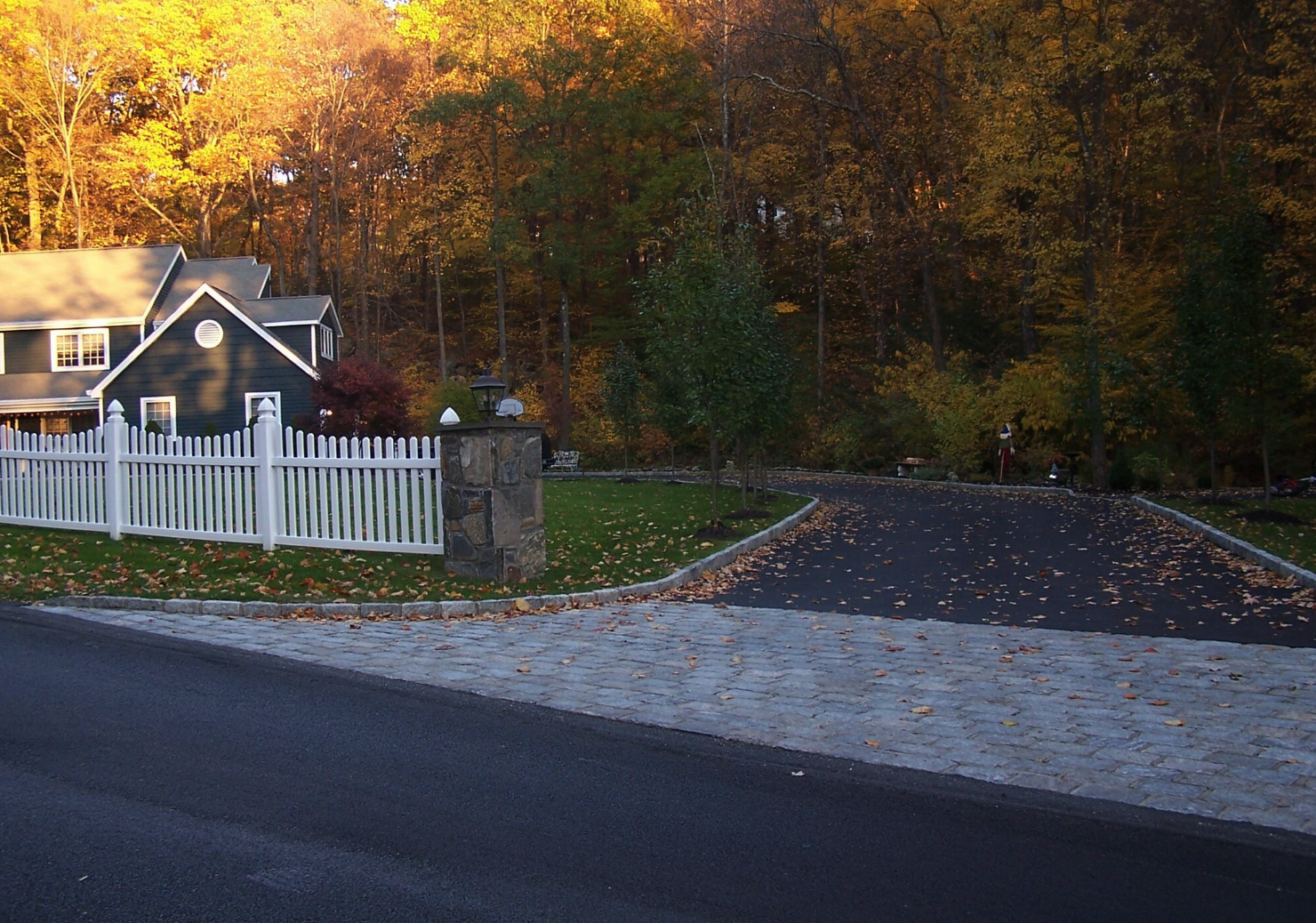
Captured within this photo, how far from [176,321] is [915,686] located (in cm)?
3008

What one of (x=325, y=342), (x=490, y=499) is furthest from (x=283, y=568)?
(x=325, y=342)

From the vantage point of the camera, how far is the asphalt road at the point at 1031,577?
972 cm

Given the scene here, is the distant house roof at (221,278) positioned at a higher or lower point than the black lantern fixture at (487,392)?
higher

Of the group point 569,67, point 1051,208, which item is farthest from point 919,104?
point 569,67

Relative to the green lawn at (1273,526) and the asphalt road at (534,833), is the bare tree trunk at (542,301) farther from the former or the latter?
the asphalt road at (534,833)

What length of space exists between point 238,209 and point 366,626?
43182 millimetres

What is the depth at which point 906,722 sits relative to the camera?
621 centimetres

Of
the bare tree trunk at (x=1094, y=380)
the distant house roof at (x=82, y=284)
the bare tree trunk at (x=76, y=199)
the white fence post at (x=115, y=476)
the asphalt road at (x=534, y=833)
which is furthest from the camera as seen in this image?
the bare tree trunk at (x=76, y=199)

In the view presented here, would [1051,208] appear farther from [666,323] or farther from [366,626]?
[366,626]

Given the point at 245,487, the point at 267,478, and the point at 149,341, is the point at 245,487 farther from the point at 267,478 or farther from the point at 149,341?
the point at 149,341

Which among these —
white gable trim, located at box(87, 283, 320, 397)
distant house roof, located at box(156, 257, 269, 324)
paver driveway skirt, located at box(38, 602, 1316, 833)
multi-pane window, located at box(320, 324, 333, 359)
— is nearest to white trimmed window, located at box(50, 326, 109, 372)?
distant house roof, located at box(156, 257, 269, 324)

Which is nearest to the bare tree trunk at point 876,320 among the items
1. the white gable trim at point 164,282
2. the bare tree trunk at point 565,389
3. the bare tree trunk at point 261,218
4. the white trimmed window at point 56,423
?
the bare tree trunk at point 565,389

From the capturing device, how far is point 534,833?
4.45 metres

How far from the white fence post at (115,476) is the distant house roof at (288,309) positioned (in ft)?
68.4
